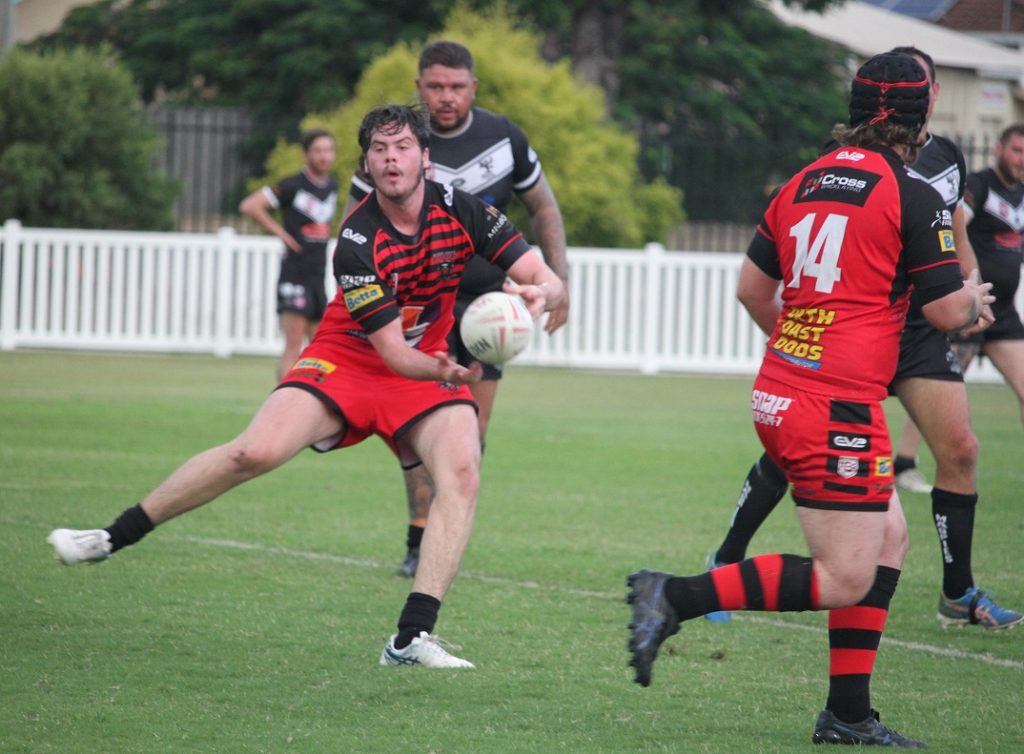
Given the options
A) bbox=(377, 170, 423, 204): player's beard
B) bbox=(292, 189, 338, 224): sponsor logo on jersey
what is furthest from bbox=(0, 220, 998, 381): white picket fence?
bbox=(377, 170, 423, 204): player's beard

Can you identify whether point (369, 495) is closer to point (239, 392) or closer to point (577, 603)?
point (577, 603)

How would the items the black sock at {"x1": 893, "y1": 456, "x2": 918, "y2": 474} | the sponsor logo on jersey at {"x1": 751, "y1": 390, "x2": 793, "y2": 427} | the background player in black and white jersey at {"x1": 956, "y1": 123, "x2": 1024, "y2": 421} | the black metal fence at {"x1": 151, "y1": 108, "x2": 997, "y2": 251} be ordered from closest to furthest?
the sponsor logo on jersey at {"x1": 751, "y1": 390, "x2": 793, "y2": 427} < the background player in black and white jersey at {"x1": 956, "y1": 123, "x2": 1024, "y2": 421} < the black sock at {"x1": 893, "y1": 456, "x2": 918, "y2": 474} < the black metal fence at {"x1": 151, "y1": 108, "x2": 997, "y2": 251}

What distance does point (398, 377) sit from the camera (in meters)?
5.73

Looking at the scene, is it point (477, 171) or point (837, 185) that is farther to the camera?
point (477, 171)

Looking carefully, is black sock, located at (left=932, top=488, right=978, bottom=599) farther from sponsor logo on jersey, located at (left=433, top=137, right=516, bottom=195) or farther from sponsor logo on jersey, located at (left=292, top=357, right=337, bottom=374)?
sponsor logo on jersey, located at (left=292, top=357, right=337, bottom=374)

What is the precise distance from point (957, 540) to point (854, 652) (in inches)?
74.9

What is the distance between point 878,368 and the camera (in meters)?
4.50

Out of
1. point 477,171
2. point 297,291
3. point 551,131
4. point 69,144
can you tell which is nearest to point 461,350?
point 477,171

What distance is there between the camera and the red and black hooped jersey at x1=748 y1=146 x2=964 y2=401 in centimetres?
445

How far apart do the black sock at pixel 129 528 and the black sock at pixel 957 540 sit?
10.6ft

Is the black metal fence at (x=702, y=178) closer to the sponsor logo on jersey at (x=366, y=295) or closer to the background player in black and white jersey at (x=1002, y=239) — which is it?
the background player in black and white jersey at (x=1002, y=239)

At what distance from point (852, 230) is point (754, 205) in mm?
27477

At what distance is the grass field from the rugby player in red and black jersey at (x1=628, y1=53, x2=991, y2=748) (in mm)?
411

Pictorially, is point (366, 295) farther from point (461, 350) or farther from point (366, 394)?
point (461, 350)
